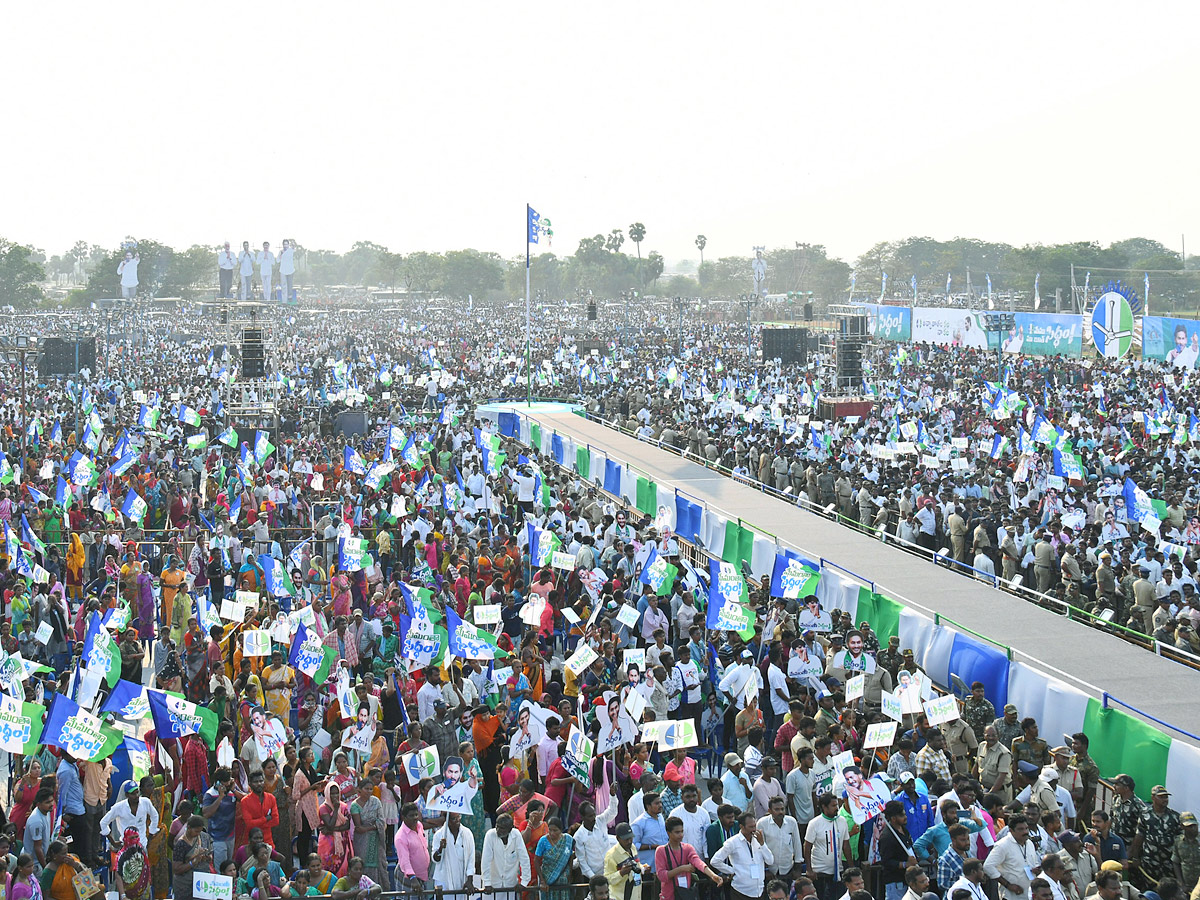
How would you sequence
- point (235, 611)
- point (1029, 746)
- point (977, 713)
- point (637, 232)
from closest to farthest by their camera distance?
1. point (1029, 746)
2. point (977, 713)
3. point (235, 611)
4. point (637, 232)

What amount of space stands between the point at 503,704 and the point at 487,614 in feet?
6.01

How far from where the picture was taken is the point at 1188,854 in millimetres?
8117

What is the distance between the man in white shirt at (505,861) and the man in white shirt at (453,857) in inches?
8.8

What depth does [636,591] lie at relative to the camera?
1611 centimetres

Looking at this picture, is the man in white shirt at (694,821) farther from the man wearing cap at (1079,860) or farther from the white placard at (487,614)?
the white placard at (487,614)

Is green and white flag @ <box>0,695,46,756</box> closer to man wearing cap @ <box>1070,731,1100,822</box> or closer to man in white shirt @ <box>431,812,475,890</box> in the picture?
man in white shirt @ <box>431,812,475,890</box>

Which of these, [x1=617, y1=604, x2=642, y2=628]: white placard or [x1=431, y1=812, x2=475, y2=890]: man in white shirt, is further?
[x1=617, y1=604, x2=642, y2=628]: white placard

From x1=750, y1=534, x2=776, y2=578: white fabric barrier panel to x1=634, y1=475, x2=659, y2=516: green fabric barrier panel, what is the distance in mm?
4997

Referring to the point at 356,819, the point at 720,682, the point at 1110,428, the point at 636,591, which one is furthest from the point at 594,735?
the point at 1110,428

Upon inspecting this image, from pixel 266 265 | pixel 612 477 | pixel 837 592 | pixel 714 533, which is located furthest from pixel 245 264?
pixel 837 592

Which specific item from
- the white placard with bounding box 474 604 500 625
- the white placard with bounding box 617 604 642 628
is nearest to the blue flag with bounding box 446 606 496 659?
the white placard with bounding box 474 604 500 625

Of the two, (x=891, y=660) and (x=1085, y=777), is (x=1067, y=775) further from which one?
(x=891, y=660)

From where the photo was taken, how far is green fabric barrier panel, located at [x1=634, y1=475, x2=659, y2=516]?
24.2 m

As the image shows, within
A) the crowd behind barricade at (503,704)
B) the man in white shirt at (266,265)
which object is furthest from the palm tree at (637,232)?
the crowd behind barricade at (503,704)
